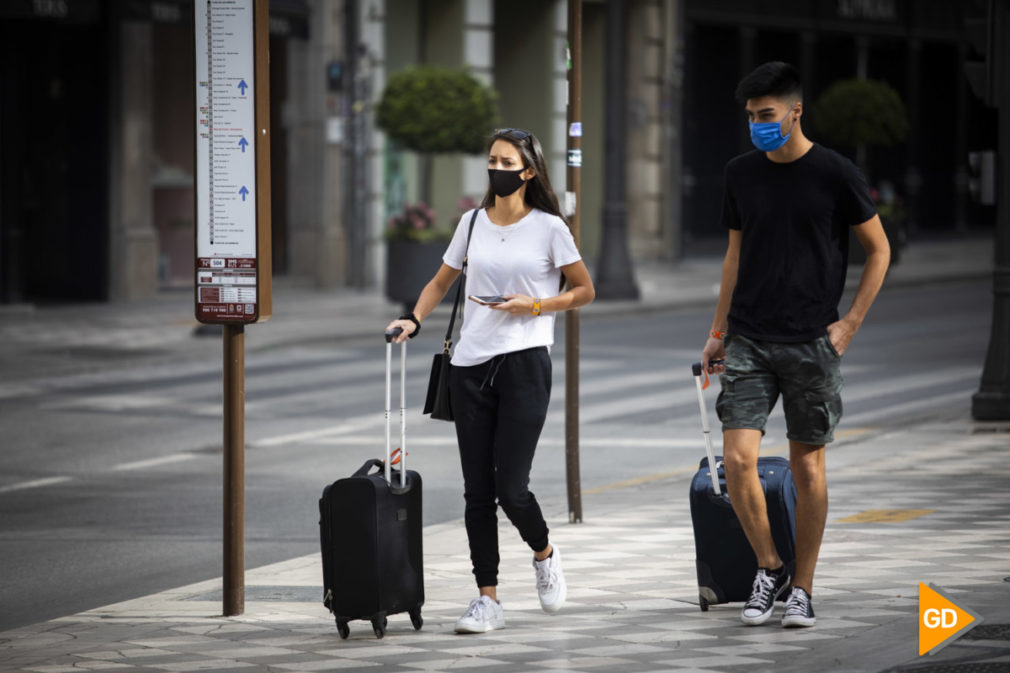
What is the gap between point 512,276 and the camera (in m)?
6.47

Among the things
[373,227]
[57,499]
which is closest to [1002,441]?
[57,499]

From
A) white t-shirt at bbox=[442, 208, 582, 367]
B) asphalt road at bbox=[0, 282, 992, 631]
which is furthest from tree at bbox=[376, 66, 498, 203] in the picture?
white t-shirt at bbox=[442, 208, 582, 367]

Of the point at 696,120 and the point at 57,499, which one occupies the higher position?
the point at 696,120

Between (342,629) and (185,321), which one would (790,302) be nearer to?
(342,629)

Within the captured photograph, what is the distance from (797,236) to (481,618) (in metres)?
1.71

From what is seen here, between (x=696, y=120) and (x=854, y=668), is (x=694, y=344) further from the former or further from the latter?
(x=696, y=120)

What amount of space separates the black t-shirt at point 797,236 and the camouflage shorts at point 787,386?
0.06 m

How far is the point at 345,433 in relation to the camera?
12453mm

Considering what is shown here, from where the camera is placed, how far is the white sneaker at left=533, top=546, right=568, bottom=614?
21.7 ft

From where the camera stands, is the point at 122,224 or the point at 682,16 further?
the point at 682,16

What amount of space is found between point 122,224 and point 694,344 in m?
8.62

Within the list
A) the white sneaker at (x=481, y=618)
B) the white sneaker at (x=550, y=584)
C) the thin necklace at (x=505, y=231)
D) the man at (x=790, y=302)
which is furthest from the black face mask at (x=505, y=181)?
the white sneaker at (x=481, y=618)

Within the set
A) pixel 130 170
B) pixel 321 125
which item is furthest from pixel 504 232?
pixel 321 125

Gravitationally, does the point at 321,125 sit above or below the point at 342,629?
above
